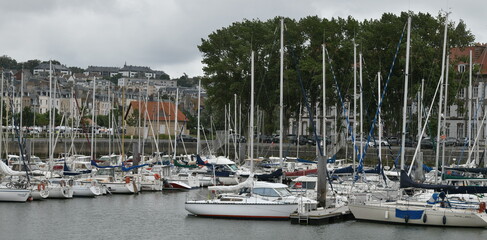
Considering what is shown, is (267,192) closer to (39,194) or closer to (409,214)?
(409,214)

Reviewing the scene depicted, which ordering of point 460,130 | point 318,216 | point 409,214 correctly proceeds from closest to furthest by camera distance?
point 409,214 < point 318,216 < point 460,130

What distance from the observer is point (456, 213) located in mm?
40344

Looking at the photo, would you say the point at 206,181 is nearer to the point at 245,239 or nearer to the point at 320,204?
the point at 320,204

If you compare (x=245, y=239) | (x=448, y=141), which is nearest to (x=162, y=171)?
(x=245, y=239)

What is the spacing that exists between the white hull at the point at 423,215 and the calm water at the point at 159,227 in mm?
311

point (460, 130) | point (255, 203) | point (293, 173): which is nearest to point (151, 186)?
point (293, 173)

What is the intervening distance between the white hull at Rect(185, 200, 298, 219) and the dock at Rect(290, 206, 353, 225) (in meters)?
0.87

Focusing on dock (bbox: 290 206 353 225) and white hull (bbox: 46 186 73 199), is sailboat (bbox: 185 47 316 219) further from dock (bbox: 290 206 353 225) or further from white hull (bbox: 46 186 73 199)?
white hull (bbox: 46 186 73 199)

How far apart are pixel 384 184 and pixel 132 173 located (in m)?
22.2

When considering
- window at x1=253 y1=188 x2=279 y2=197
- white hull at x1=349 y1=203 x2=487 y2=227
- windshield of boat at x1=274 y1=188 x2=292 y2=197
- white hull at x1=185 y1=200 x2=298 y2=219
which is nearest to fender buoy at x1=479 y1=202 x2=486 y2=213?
white hull at x1=349 y1=203 x2=487 y2=227

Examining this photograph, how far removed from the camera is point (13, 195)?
51438 millimetres

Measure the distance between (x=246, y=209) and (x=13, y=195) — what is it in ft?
52.8

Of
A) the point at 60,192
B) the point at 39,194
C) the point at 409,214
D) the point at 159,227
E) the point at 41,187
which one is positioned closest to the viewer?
the point at 409,214

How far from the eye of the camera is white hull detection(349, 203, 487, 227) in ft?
132
